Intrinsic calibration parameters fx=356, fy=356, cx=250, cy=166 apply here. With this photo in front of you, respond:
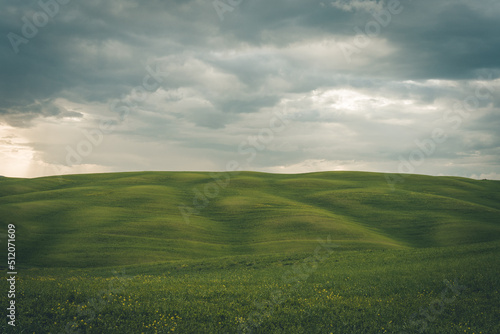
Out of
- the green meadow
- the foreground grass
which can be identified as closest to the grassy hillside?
the green meadow

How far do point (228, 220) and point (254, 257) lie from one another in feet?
71.7

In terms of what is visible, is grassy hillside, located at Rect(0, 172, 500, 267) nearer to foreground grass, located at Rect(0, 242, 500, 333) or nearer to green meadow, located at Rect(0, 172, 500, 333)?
green meadow, located at Rect(0, 172, 500, 333)

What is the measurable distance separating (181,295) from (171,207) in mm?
45010

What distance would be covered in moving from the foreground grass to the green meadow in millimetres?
74

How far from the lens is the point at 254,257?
A: 111ft

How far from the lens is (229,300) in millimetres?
16406

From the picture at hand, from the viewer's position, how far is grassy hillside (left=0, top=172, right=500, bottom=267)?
40125 millimetres

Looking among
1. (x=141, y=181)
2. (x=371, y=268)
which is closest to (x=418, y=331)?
(x=371, y=268)

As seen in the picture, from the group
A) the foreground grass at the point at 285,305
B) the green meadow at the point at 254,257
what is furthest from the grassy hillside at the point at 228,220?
Result: the foreground grass at the point at 285,305

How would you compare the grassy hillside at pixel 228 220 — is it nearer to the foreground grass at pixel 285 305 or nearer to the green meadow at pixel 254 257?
the green meadow at pixel 254 257

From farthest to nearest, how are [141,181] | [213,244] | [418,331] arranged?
[141,181], [213,244], [418,331]

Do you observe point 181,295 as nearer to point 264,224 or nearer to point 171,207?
point 264,224

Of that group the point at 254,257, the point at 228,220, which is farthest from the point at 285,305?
the point at 228,220

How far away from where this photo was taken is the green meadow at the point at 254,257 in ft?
46.8
